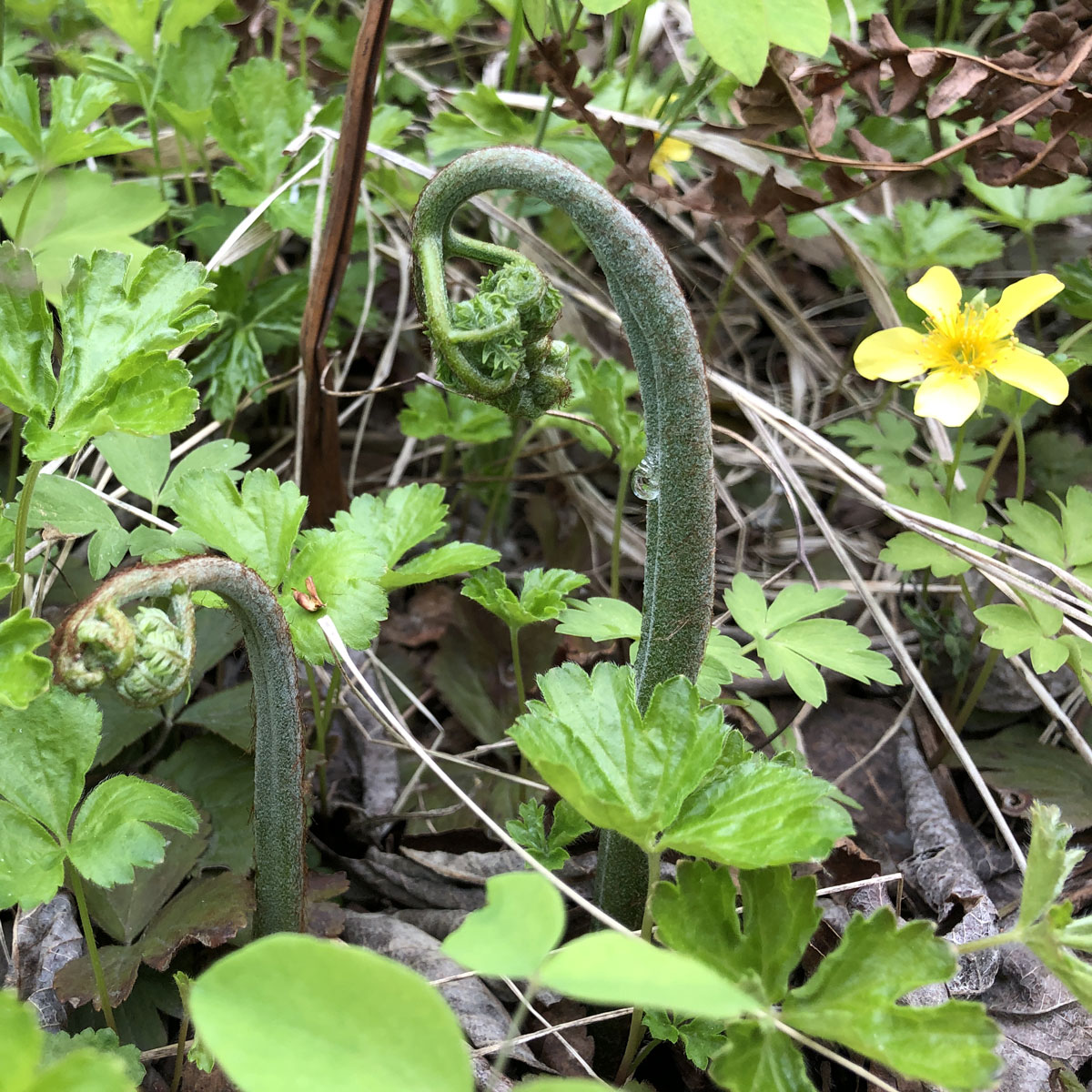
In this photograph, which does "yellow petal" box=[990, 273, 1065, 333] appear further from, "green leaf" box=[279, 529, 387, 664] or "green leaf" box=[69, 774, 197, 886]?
"green leaf" box=[69, 774, 197, 886]

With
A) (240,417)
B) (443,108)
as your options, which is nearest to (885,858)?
(240,417)

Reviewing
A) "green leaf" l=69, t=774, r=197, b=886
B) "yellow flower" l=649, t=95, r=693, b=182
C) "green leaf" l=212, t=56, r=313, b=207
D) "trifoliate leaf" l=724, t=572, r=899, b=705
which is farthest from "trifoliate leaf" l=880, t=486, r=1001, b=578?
"green leaf" l=212, t=56, r=313, b=207

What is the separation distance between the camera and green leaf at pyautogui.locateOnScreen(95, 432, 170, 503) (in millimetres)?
1922

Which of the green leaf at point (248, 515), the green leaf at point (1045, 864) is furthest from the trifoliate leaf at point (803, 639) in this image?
the green leaf at point (248, 515)

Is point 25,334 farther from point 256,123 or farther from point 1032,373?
point 1032,373

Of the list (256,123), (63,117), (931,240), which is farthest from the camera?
(931,240)

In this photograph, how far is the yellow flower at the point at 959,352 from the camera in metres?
1.99

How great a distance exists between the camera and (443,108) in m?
3.18

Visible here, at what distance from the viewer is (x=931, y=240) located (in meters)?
2.72

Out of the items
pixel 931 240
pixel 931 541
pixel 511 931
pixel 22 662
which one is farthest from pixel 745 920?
pixel 931 240

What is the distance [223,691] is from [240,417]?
3.18ft

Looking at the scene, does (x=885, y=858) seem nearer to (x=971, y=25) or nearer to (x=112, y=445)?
(x=112, y=445)

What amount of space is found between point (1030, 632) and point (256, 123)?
7.12ft

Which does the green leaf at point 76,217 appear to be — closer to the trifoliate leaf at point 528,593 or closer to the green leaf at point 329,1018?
the trifoliate leaf at point 528,593
